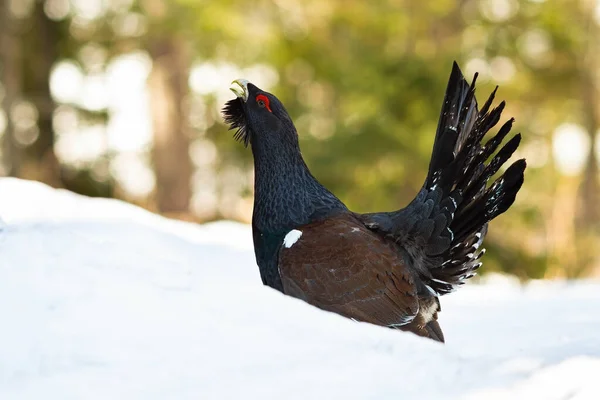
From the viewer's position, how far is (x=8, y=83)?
10.8m

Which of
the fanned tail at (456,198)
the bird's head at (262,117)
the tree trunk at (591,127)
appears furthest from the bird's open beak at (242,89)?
the tree trunk at (591,127)

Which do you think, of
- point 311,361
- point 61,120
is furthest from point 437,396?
point 61,120

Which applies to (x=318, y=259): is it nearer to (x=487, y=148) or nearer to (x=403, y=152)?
→ (x=487, y=148)

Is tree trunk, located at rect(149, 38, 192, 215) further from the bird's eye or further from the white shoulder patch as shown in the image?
the white shoulder patch

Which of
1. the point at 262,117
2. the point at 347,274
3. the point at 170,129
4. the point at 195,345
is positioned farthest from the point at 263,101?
the point at 170,129

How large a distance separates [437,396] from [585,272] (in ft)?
31.5

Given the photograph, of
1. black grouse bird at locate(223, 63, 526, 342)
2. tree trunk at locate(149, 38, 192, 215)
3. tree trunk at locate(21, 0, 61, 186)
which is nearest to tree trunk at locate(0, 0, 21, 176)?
tree trunk at locate(21, 0, 61, 186)

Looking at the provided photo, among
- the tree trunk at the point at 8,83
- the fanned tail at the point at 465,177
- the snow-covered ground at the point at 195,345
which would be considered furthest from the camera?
the tree trunk at the point at 8,83

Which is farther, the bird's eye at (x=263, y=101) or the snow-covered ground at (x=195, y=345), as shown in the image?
the bird's eye at (x=263, y=101)

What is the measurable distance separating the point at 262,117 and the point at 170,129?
28.6ft

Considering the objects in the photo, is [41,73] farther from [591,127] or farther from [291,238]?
[591,127]

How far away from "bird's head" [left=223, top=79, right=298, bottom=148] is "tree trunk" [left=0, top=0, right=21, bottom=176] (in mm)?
7452

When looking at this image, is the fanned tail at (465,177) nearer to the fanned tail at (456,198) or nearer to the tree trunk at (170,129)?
the fanned tail at (456,198)

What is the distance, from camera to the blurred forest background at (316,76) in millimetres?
8578
